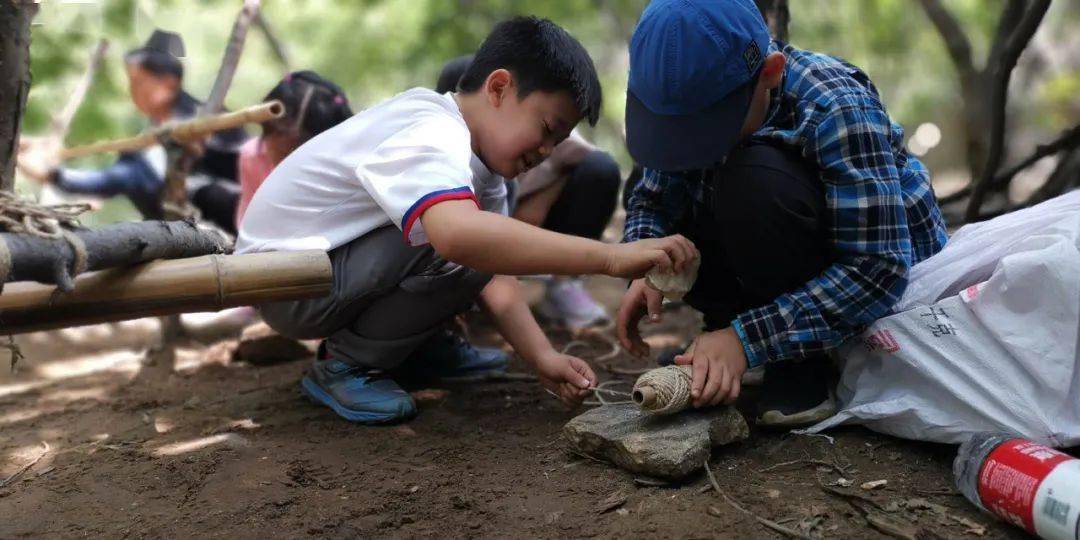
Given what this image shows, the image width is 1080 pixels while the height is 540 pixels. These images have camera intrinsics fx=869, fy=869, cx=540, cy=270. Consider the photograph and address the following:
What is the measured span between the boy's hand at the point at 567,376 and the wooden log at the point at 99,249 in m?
0.82

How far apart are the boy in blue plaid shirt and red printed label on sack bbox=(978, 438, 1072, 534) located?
42 cm

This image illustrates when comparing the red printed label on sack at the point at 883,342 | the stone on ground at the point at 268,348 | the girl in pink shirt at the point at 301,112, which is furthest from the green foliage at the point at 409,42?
the red printed label on sack at the point at 883,342

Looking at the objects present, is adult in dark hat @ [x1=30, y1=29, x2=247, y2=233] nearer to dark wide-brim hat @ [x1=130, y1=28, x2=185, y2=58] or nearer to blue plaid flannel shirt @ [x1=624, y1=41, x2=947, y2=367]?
dark wide-brim hat @ [x1=130, y1=28, x2=185, y2=58]

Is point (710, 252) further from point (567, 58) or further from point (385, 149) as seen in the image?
point (385, 149)

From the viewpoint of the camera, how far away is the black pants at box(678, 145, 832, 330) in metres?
1.89

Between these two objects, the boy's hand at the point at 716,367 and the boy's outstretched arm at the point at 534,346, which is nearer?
the boy's hand at the point at 716,367

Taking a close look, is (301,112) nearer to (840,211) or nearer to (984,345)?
(840,211)

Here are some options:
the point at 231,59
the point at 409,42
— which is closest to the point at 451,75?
the point at 231,59

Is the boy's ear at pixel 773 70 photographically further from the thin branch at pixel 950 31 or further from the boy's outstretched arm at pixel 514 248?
the thin branch at pixel 950 31

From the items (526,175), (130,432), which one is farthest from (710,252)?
(130,432)

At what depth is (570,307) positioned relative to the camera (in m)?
3.53

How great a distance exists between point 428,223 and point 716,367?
69cm


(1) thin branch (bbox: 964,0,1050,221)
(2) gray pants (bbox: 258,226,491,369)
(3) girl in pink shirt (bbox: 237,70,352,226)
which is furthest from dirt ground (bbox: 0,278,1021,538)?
(1) thin branch (bbox: 964,0,1050,221)

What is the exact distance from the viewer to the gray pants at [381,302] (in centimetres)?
222
